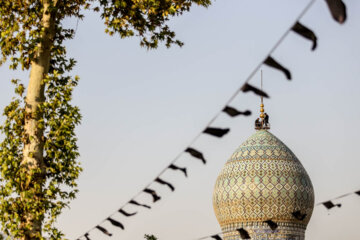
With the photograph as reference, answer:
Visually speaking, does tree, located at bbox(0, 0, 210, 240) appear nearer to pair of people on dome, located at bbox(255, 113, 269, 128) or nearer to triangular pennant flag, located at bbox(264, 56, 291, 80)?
triangular pennant flag, located at bbox(264, 56, 291, 80)

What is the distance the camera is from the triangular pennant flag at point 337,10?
14.5 ft

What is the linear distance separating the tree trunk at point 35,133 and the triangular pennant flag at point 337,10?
16.3ft

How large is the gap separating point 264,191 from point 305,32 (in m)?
A: 23.6

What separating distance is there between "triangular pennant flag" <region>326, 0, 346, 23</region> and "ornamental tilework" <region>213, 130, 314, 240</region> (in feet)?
77.5

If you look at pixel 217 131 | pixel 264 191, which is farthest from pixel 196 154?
pixel 264 191

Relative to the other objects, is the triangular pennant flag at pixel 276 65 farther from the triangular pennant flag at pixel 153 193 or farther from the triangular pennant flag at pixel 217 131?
the triangular pennant flag at pixel 153 193

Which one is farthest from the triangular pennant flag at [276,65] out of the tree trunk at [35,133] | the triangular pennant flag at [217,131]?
the tree trunk at [35,133]

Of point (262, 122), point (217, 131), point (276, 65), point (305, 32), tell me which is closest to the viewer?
point (305, 32)

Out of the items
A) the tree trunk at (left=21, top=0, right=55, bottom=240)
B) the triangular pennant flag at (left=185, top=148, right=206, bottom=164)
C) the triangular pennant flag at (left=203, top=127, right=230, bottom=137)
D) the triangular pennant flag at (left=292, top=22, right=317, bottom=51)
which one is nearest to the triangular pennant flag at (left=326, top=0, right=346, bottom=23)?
the triangular pennant flag at (left=292, top=22, right=317, bottom=51)

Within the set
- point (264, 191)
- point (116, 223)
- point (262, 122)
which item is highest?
point (262, 122)

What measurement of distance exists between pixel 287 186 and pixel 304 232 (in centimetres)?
222

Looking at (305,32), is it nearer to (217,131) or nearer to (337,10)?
(337,10)

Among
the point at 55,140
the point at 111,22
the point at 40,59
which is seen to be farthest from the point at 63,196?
the point at 111,22

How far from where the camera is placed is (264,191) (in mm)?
27969
